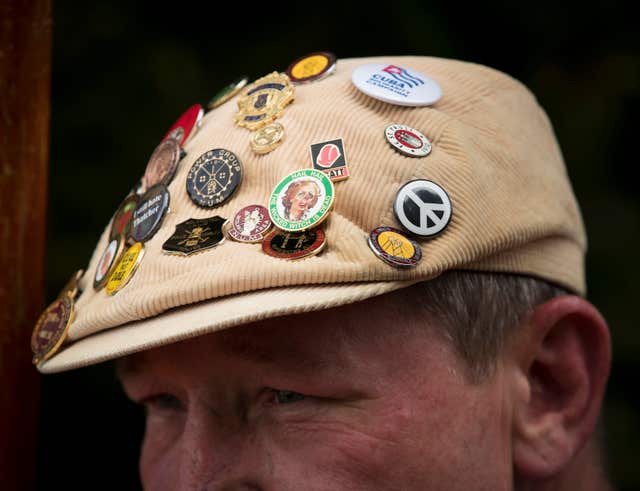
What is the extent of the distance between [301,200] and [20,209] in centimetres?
65

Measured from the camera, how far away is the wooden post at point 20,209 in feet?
5.18

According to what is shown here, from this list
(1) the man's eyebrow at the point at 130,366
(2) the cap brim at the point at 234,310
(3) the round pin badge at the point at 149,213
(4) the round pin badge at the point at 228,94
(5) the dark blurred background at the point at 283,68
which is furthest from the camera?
(5) the dark blurred background at the point at 283,68

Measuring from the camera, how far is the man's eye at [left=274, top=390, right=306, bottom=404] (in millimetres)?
1421

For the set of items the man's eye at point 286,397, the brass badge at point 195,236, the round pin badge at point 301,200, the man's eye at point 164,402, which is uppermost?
the round pin badge at point 301,200

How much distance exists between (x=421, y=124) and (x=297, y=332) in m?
0.41

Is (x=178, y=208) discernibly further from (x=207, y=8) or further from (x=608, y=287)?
(x=608, y=287)

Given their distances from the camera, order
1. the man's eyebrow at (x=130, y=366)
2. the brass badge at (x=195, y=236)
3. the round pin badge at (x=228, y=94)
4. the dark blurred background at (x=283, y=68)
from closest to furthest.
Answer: the brass badge at (x=195, y=236), the man's eyebrow at (x=130, y=366), the round pin badge at (x=228, y=94), the dark blurred background at (x=283, y=68)

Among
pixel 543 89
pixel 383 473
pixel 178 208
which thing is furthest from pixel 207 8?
pixel 383 473

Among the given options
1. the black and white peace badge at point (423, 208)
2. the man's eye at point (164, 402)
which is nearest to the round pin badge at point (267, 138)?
the black and white peace badge at point (423, 208)

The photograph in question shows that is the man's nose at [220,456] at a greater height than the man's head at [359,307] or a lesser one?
lesser

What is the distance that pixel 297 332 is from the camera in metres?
1.36

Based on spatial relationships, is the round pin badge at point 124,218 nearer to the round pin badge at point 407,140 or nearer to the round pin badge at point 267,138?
the round pin badge at point 267,138

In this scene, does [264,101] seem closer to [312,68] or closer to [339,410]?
[312,68]

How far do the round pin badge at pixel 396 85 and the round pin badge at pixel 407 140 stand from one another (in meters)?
0.06
